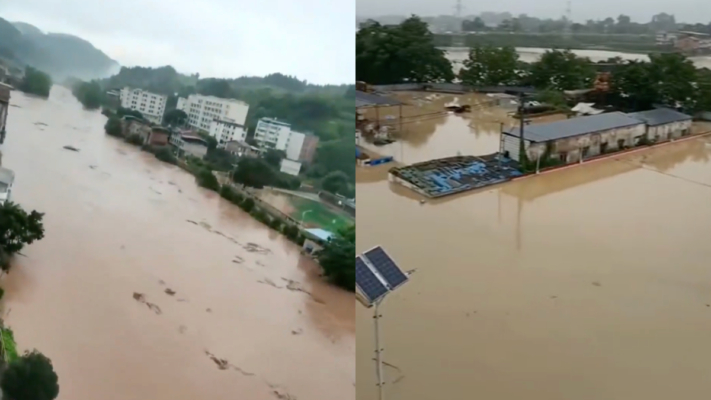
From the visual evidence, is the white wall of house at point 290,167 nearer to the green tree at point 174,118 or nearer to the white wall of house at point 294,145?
the white wall of house at point 294,145

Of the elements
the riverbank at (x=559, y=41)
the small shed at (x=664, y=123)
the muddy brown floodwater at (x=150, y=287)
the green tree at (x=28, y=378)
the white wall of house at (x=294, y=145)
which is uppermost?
the riverbank at (x=559, y=41)

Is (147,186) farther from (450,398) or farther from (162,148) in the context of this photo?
(450,398)

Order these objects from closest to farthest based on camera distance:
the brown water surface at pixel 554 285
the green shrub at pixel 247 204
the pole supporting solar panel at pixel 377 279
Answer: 1. the brown water surface at pixel 554 285
2. the pole supporting solar panel at pixel 377 279
3. the green shrub at pixel 247 204

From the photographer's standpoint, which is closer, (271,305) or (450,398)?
(450,398)

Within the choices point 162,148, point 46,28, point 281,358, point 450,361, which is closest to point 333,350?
point 281,358

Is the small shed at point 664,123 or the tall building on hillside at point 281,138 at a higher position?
the small shed at point 664,123

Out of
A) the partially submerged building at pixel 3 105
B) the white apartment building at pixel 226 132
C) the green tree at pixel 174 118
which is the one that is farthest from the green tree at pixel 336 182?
the partially submerged building at pixel 3 105
